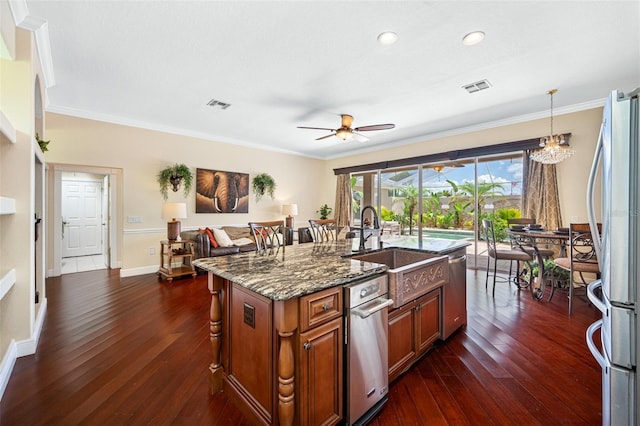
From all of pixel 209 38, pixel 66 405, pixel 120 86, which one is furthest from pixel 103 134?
pixel 66 405

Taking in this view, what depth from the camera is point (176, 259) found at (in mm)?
5395

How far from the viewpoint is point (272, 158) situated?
7.16 metres

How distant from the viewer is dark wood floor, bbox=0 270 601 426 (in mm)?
1644

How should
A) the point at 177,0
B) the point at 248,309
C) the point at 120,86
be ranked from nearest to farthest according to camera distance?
1. the point at 248,309
2. the point at 177,0
3. the point at 120,86

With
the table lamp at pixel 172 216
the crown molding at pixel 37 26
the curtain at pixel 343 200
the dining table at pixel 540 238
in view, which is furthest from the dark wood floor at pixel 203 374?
the curtain at pixel 343 200

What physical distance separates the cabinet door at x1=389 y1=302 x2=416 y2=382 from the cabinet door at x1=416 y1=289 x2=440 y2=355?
0.08 metres

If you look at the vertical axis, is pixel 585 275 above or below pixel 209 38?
below

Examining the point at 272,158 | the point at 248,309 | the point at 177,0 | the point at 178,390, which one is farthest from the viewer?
the point at 272,158

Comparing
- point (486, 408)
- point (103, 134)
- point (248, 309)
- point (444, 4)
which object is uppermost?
point (444, 4)

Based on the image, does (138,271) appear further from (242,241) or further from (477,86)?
(477,86)

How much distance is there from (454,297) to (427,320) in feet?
1.74

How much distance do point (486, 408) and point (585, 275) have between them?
13.5 feet

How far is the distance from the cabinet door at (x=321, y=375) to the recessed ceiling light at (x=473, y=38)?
281 cm

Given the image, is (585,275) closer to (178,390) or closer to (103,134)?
(178,390)
